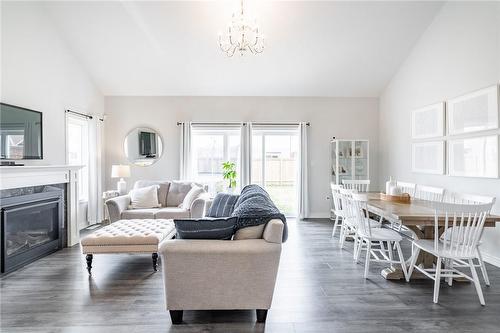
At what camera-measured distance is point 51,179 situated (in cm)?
415

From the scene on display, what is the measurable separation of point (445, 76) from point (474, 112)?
0.92 m

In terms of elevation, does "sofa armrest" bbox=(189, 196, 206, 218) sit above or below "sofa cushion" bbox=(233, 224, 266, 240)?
below

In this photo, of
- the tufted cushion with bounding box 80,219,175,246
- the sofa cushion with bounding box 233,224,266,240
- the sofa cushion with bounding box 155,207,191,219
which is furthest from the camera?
the sofa cushion with bounding box 155,207,191,219

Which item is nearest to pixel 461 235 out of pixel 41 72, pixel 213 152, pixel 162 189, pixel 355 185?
pixel 355 185

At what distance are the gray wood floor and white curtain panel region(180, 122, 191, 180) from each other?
2.85m

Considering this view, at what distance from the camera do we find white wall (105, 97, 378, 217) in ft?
21.5

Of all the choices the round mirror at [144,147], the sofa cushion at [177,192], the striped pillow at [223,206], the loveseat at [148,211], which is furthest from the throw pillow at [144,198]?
the striped pillow at [223,206]

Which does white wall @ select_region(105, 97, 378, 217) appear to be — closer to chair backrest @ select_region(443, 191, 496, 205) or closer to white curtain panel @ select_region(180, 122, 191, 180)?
white curtain panel @ select_region(180, 122, 191, 180)

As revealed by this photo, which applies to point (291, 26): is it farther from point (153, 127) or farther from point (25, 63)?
Answer: point (25, 63)

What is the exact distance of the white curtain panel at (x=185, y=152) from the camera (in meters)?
6.40

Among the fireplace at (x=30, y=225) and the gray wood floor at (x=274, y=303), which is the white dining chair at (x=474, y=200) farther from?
the fireplace at (x=30, y=225)

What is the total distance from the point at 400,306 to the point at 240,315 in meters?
1.46

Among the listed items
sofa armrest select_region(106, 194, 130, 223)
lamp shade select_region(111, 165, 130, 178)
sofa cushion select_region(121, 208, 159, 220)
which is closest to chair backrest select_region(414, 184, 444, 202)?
sofa cushion select_region(121, 208, 159, 220)

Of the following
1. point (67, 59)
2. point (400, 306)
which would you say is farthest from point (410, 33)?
point (67, 59)
